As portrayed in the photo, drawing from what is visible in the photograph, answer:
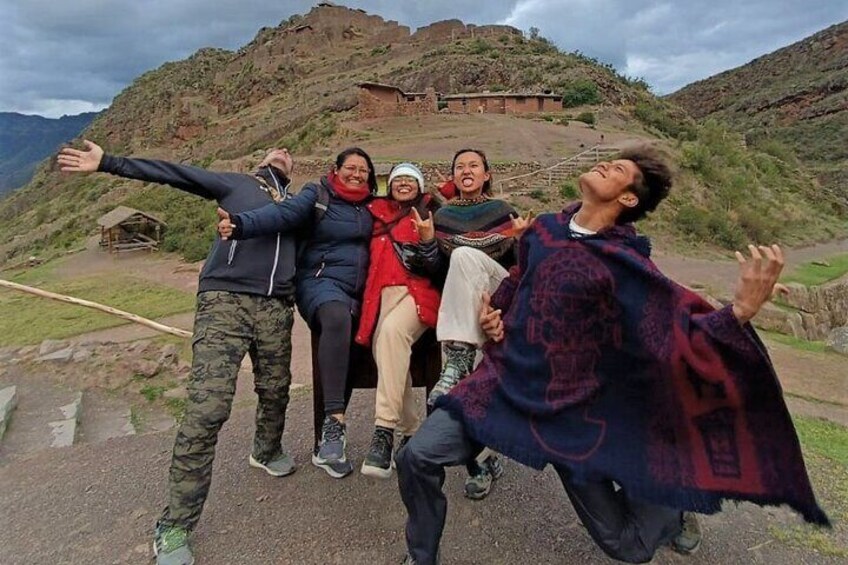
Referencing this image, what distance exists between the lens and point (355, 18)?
69.4m

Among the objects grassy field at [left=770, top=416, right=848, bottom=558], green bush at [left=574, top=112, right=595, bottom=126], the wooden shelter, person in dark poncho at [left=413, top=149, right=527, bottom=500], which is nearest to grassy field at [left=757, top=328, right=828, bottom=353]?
grassy field at [left=770, top=416, right=848, bottom=558]

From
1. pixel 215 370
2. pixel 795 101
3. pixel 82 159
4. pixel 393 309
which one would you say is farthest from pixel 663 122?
pixel 82 159

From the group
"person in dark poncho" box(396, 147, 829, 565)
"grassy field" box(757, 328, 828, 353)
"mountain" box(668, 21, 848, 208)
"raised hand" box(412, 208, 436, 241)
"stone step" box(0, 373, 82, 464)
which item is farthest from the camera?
"mountain" box(668, 21, 848, 208)

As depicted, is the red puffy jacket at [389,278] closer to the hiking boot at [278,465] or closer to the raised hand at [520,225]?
the raised hand at [520,225]

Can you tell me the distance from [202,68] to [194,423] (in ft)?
286

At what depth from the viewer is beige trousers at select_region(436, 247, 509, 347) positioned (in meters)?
2.72

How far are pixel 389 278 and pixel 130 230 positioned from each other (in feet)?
70.1

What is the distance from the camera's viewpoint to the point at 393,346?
3.01 meters

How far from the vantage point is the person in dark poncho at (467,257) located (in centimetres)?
274

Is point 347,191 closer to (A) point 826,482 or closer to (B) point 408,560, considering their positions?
(B) point 408,560

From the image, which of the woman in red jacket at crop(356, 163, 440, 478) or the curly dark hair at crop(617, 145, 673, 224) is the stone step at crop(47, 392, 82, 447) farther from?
the curly dark hair at crop(617, 145, 673, 224)

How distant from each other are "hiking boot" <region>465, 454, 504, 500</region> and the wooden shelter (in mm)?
20050

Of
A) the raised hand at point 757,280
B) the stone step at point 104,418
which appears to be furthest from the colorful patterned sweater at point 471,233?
the stone step at point 104,418

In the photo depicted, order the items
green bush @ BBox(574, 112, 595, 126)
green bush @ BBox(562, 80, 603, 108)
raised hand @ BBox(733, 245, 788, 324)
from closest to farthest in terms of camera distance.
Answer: raised hand @ BBox(733, 245, 788, 324) < green bush @ BBox(574, 112, 595, 126) < green bush @ BBox(562, 80, 603, 108)
